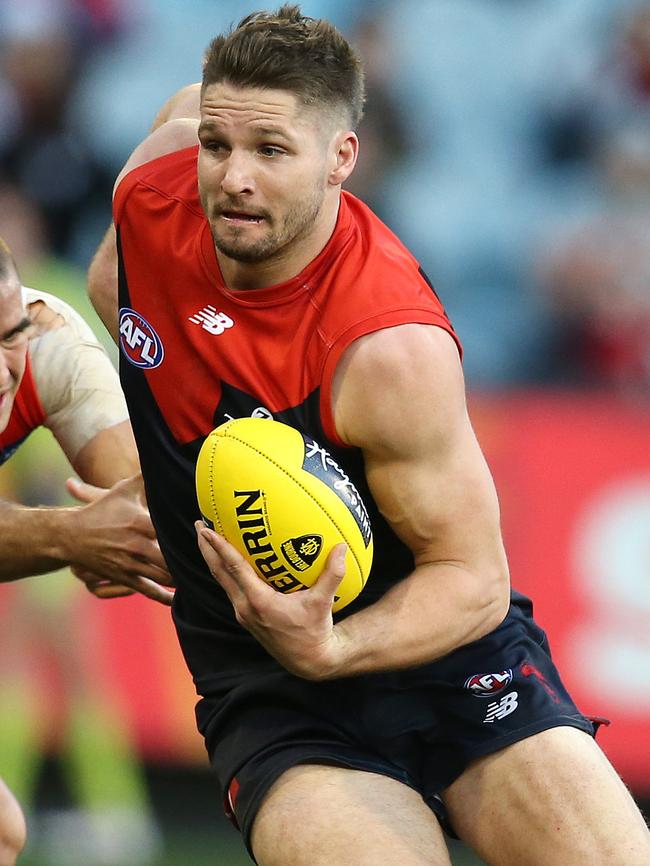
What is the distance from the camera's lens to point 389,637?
13.2ft

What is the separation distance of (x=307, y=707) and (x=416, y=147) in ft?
19.7

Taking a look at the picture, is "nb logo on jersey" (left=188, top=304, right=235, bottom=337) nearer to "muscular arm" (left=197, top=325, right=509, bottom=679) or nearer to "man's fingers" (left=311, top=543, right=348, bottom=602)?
"muscular arm" (left=197, top=325, right=509, bottom=679)

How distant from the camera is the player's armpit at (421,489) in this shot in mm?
3904

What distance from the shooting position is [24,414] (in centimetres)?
515

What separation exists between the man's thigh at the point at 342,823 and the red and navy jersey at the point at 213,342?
0.43 metres

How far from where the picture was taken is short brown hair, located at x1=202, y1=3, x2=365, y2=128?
13.2 ft

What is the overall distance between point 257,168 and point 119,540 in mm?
1436

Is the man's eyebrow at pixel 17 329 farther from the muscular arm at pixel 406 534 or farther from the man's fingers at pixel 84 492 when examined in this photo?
the muscular arm at pixel 406 534

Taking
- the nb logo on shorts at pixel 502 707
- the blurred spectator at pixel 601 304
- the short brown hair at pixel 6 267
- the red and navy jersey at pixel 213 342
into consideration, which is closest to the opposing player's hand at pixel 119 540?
the red and navy jersey at pixel 213 342

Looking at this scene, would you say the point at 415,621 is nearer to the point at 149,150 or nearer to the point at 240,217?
the point at 240,217

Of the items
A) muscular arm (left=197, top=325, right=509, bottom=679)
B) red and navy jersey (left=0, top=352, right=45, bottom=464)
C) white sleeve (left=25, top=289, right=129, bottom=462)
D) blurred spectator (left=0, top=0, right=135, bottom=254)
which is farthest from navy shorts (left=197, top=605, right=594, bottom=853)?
blurred spectator (left=0, top=0, right=135, bottom=254)

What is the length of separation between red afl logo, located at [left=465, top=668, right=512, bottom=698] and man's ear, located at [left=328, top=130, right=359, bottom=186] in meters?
1.47

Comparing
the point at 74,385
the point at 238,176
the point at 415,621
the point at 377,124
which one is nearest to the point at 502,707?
the point at 415,621

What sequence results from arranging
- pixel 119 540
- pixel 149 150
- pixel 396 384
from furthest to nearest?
pixel 119 540 → pixel 149 150 → pixel 396 384
